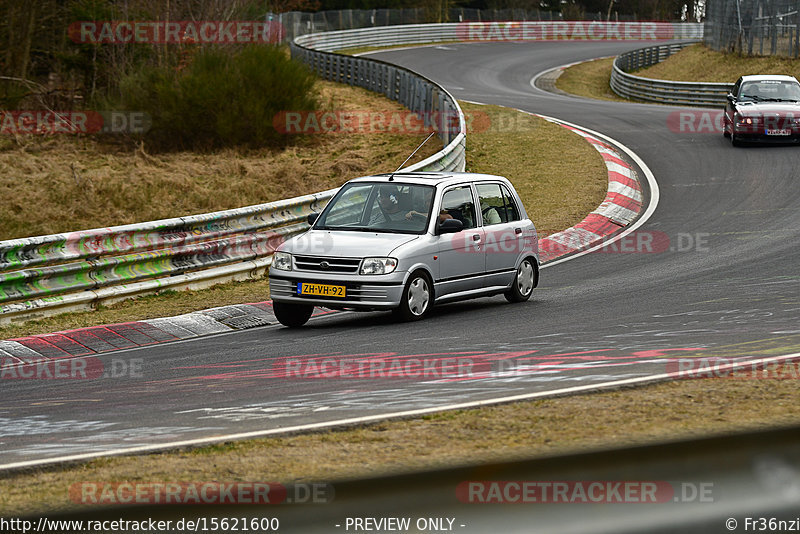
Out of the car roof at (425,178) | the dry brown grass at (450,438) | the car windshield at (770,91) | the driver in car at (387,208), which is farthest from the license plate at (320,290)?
the car windshield at (770,91)

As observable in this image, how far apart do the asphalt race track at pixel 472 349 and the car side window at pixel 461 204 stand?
1.07 m

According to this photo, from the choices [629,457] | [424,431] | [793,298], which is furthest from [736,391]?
[793,298]

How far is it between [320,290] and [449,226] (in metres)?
1.66

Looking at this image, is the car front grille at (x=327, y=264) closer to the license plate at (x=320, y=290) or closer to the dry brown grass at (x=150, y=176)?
the license plate at (x=320, y=290)

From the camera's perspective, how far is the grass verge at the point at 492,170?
12.9 meters

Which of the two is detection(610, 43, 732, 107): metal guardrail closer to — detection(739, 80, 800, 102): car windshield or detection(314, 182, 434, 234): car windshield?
detection(739, 80, 800, 102): car windshield

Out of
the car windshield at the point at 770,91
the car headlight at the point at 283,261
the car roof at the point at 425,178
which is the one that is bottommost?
the car headlight at the point at 283,261

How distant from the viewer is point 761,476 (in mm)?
2928

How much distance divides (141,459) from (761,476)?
3548 mm

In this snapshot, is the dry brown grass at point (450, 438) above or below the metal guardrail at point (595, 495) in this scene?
below

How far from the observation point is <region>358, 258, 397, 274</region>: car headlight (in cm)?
1074

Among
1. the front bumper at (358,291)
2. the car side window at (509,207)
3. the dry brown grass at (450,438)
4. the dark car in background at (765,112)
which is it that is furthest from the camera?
the dark car in background at (765,112)

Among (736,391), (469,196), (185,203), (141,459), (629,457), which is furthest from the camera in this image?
(185,203)

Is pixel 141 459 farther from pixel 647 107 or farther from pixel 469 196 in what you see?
pixel 647 107
